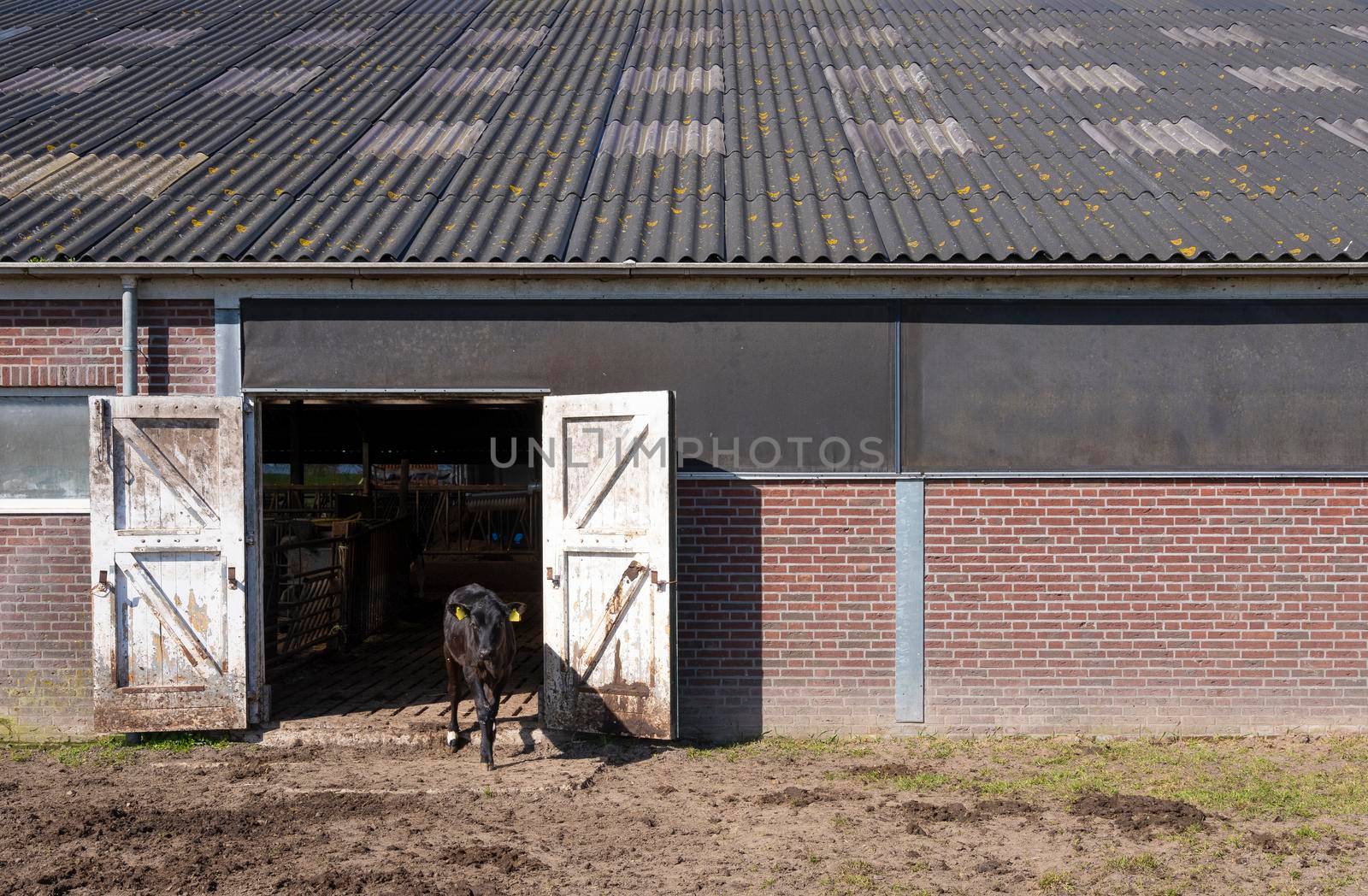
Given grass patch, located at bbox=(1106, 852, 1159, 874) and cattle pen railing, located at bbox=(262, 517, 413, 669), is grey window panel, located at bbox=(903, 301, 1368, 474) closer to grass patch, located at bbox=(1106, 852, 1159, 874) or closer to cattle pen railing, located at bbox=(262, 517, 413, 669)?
grass patch, located at bbox=(1106, 852, 1159, 874)

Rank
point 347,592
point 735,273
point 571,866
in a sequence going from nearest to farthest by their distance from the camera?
point 571,866 < point 735,273 < point 347,592

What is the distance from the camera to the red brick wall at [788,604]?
730 centimetres

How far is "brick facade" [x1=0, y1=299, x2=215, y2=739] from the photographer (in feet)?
24.1

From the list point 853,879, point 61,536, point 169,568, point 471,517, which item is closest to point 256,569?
point 169,568

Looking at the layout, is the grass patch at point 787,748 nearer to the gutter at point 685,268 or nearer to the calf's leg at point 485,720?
the calf's leg at point 485,720

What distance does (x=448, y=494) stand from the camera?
17.9 meters

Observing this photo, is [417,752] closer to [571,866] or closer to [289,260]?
[571,866]

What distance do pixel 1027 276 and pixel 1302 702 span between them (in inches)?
141

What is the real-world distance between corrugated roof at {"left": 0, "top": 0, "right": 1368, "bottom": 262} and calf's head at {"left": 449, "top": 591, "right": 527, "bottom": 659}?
2.40m

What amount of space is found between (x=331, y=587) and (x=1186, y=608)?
784cm

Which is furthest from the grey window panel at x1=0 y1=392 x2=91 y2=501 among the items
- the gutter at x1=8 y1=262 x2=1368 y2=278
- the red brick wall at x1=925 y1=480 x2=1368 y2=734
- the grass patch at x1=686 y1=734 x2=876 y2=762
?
the red brick wall at x1=925 y1=480 x2=1368 y2=734

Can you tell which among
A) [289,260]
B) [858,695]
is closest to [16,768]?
[289,260]

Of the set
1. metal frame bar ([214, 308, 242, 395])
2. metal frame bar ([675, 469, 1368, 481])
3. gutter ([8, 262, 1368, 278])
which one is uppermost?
gutter ([8, 262, 1368, 278])

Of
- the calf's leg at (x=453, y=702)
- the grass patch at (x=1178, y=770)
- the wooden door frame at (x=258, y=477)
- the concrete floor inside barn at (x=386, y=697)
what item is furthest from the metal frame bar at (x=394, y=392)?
the grass patch at (x=1178, y=770)
